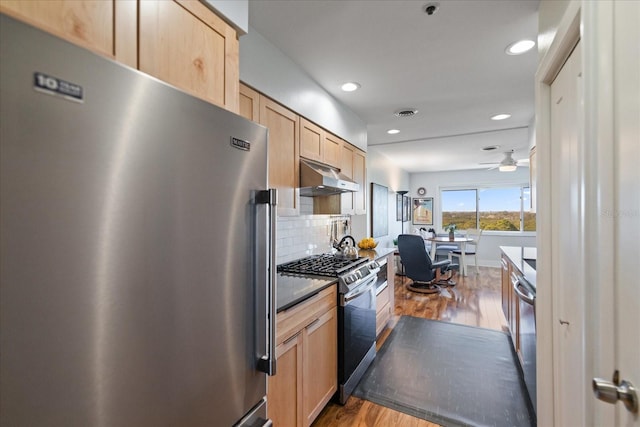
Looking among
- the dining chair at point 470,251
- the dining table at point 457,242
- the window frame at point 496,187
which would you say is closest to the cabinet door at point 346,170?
the dining table at point 457,242

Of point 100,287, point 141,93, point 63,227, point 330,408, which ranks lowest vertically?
point 330,408

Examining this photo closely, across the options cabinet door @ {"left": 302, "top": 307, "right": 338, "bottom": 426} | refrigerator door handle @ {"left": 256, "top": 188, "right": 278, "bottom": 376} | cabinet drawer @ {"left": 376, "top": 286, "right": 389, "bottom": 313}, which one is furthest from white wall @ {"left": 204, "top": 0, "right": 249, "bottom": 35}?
cabinet drawer @ {"left": 376, "top": 286, "right": 389, "bottom": 313}

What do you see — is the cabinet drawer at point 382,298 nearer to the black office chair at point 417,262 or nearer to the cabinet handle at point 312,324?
the cabinet handle at point 312,324

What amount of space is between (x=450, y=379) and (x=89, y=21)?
297cm

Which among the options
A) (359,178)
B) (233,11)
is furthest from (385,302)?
(233,11)

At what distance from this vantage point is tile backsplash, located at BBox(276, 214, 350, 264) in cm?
251

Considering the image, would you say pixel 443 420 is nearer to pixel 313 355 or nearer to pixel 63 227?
pixel 313 355

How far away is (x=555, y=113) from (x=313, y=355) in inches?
72.4

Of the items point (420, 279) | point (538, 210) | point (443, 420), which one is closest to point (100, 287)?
point (538, 210)

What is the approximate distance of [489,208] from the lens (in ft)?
24.6

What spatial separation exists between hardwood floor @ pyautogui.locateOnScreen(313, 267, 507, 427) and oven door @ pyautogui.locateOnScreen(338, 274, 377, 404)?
133 mm

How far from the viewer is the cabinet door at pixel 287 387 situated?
1.43m

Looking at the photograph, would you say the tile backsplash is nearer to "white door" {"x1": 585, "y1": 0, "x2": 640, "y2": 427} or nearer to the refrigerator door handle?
the refrigerator door handle

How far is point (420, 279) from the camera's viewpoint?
486 centimetres
